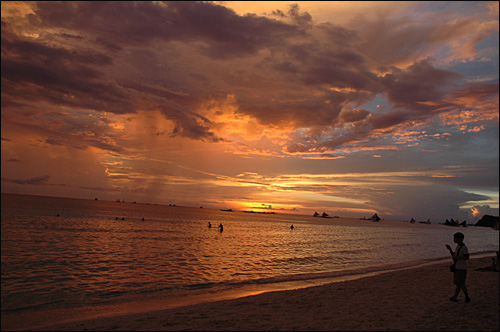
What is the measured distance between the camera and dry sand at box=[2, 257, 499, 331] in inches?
392

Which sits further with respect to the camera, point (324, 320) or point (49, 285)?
point (49, 285)

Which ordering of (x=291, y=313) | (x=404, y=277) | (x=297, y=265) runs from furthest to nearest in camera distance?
(x=297, y=265) < (x=404, y=277) < (x=291, y=313)

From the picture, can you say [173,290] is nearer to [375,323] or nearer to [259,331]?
[259,331]

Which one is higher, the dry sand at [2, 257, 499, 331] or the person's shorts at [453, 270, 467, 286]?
the person's shorts at [453, 270, 467, 286]

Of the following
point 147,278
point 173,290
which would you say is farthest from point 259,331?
point 147,278

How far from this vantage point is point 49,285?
18859 mm

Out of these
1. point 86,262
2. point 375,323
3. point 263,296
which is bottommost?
point 86,262

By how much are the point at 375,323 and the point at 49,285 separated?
19653mm

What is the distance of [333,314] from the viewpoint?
1132 centimetres

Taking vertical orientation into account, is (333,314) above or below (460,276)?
below

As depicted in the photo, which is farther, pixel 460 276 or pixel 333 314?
pixel 460 276

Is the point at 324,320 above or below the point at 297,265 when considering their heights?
above

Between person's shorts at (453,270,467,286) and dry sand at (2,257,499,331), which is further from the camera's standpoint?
person's shorts at (453,270,467,286)

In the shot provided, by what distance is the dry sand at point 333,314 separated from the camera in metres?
9.96
